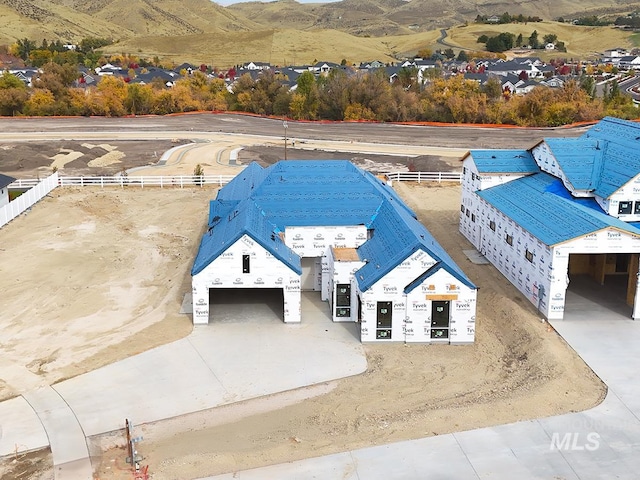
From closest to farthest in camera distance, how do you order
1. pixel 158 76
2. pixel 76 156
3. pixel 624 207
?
pixel 624 207 < pixel 76 156 < pixel 158 76

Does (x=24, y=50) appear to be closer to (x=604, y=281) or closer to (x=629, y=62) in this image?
(x=629, y=62)

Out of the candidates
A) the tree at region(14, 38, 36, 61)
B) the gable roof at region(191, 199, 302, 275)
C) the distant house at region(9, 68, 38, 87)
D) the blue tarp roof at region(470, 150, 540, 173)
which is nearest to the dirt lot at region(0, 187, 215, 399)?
the gable roof at region(191, 199, 302, 275)

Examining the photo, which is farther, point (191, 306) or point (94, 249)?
point (94, 249)

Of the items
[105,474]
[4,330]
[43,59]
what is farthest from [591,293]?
[43,59]

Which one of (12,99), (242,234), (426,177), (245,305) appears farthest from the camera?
(12,99)

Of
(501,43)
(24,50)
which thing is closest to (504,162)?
(24,50)

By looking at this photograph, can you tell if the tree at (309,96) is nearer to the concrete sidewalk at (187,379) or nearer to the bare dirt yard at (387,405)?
the concrete sidewalk at (187,379)

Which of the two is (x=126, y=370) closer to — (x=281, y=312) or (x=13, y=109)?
(x=281, y=312)
